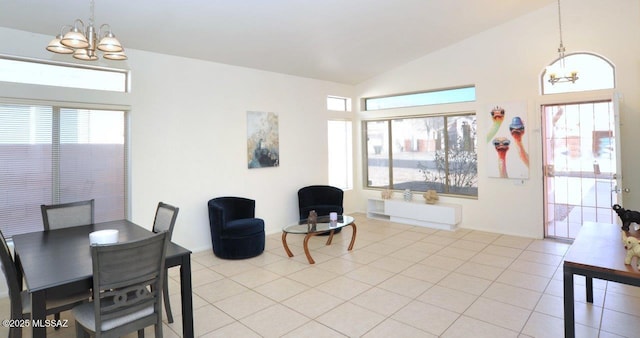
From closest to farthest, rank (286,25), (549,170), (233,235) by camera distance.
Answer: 1. (286,25)
2. (233,235)
3. (549,170)

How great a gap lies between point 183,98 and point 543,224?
19.0 feet

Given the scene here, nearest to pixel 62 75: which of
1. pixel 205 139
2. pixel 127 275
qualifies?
pixel 205 139

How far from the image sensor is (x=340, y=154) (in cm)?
755

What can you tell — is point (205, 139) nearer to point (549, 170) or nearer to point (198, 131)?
point (198, 131)

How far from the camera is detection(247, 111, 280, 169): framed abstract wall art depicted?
18.9 feet

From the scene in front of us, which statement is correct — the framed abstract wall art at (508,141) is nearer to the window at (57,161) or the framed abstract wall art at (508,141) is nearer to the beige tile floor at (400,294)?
the beige tile floor at (400,294)

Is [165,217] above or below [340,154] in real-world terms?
below

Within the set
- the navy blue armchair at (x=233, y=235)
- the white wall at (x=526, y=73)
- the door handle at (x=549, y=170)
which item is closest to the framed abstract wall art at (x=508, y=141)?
the white wall at (x=526, y=73)

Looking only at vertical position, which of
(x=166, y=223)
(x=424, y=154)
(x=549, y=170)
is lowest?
(x=166, y=223)

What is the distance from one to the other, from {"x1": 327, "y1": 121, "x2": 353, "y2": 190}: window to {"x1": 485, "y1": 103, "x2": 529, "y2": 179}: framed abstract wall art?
2.84m

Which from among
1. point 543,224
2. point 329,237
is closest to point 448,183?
point 543,224

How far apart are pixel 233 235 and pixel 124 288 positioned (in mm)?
2517

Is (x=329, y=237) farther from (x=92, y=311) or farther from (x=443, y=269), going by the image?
(x=92, y=311)

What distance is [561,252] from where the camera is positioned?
4801 millimetres
